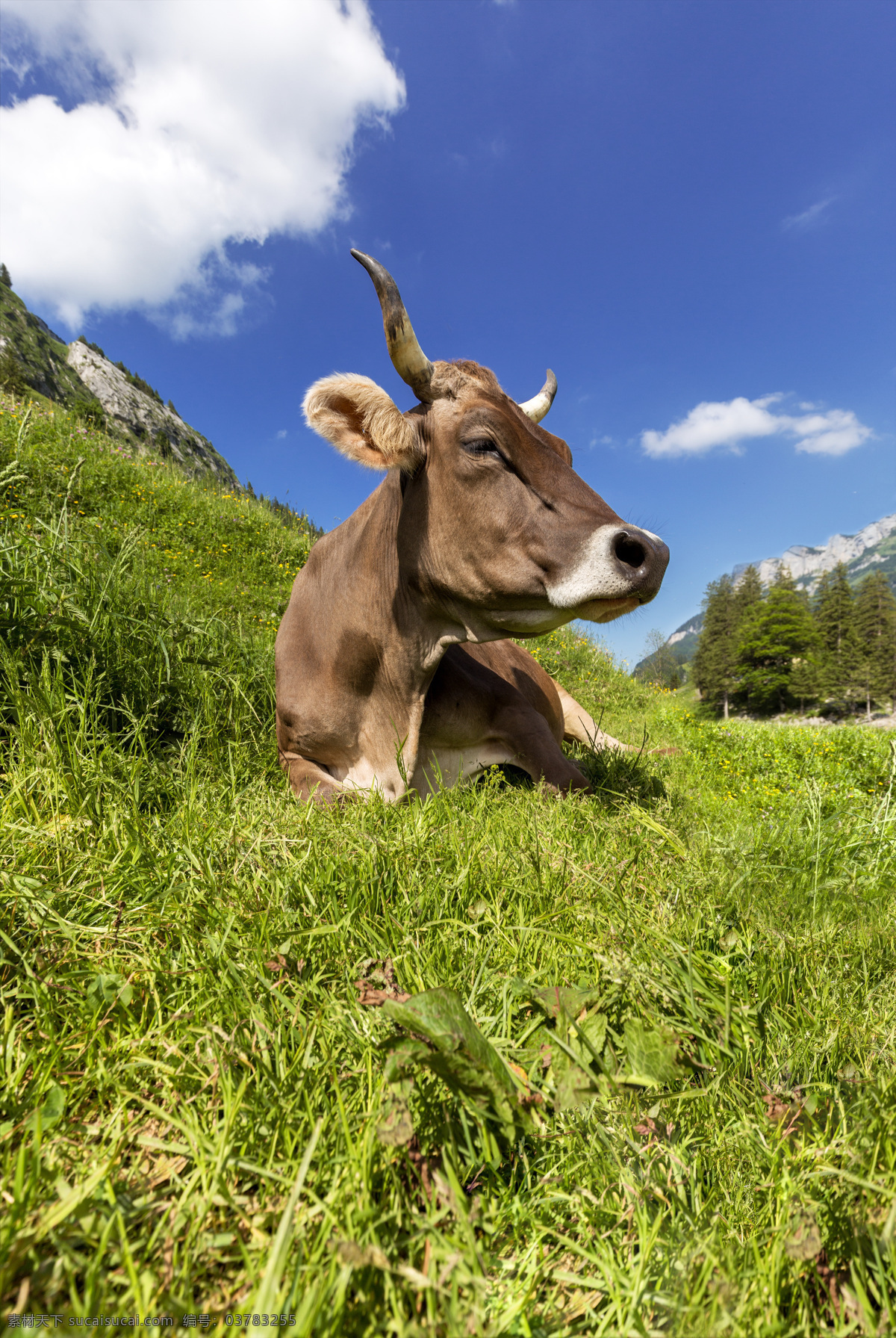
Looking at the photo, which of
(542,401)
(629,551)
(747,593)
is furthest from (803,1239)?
(747,593)

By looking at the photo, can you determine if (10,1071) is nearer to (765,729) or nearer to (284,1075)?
(284,1075)

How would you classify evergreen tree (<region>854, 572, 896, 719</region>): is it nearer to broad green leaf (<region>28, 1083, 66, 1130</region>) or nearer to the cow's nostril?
the cow's nostril

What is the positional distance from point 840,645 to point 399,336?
3285 inches

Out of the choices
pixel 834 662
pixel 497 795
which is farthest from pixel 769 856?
pixel 834 662

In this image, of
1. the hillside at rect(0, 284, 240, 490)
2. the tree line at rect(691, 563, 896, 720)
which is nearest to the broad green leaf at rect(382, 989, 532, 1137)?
the tree line at rect(691, 563, 896, 720)

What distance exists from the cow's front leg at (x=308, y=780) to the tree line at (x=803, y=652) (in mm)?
69450

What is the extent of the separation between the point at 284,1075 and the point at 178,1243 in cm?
31

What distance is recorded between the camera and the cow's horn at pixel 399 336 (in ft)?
10.5

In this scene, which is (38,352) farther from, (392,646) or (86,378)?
(392,646)

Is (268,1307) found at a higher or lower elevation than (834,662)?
lower

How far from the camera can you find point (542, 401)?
478 centimetres

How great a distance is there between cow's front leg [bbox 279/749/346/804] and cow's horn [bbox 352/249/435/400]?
2.35 metres

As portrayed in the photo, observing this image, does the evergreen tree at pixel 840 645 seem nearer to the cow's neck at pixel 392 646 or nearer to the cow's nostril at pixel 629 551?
the cow's neck at pixel 392 646

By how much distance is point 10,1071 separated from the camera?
4.32ft
